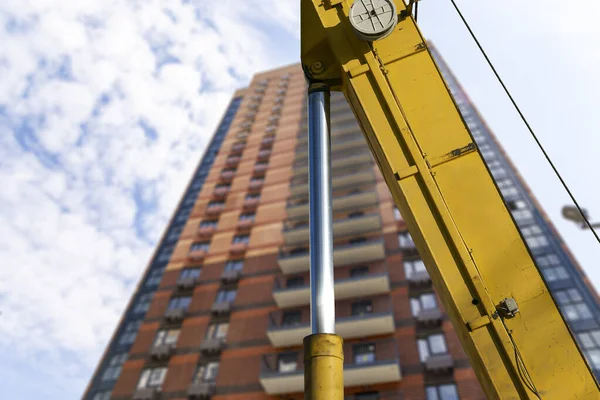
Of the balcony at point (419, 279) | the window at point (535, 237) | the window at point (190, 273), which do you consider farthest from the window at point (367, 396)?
the window at point (535, 237)

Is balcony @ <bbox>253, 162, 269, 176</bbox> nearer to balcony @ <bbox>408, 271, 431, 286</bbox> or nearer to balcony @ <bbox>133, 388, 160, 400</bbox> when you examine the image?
balcony @ <bbox>408, 271, 431, 286</bbox>

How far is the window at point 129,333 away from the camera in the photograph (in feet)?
85.8

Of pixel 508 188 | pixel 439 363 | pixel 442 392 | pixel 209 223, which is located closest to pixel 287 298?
pixel 439 363

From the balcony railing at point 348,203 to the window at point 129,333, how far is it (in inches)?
480

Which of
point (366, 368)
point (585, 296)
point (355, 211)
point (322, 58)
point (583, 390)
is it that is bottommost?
point (583, 390)

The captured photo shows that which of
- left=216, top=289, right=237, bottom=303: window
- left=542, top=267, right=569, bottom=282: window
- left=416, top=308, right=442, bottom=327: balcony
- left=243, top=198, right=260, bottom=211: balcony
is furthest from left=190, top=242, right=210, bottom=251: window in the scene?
left=542, top=267, right=569, bottom=282: window

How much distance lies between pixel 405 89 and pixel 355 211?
24879mm

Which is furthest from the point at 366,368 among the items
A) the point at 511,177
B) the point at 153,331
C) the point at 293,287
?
the point at 511,177

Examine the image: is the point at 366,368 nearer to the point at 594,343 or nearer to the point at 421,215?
the point at 594,343

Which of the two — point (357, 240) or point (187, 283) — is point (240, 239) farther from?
point (357, 240)

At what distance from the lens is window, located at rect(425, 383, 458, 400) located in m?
18.6

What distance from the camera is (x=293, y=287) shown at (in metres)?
23.9

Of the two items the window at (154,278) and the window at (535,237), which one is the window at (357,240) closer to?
the window at (535,237)

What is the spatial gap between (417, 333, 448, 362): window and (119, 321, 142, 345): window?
55.8ft
